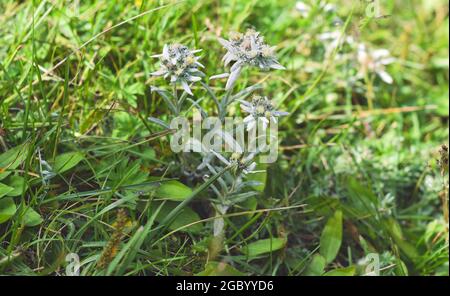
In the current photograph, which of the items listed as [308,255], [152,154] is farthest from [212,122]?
[308,255]

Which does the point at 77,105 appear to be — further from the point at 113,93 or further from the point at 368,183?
the point at 368,183

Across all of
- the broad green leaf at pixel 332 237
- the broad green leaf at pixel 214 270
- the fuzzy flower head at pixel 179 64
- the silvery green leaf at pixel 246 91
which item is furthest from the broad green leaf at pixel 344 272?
the fuzzy flower head at pixel 179 64

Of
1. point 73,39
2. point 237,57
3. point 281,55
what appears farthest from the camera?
point 281,55

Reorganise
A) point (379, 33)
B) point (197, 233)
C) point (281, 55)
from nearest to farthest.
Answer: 1. point (197, 233)
2. point (281, 55)
3. point (379, 33)

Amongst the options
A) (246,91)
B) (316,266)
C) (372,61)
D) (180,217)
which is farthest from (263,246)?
(372,61)

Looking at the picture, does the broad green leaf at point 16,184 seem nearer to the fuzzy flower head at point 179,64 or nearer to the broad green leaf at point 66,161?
the broad green leaf at point 66,161

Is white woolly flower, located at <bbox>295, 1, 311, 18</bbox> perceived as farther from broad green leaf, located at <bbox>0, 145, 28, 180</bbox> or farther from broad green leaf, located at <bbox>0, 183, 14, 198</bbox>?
broad green leaf, located at <bbox>0, 183, 14, 198</bbox>
